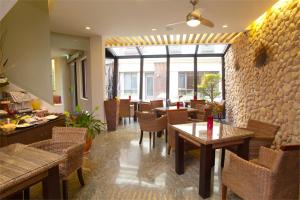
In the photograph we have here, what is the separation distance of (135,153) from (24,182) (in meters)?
2.60

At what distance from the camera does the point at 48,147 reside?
2420 millimetres

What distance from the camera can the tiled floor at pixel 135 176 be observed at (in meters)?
2.53

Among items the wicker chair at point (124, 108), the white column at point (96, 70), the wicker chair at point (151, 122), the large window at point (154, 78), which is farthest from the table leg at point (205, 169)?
the large window at point (154, 78)

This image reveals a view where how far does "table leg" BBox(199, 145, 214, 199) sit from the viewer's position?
2.35 meters

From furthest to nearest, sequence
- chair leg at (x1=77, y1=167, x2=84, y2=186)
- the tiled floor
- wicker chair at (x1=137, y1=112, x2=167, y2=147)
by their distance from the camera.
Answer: wicker chair at (x1=137, y1=112, x2=167, y2=147) → chair leg at (x1=77, y1=167, x2=84, y2=186) → the tiled floor

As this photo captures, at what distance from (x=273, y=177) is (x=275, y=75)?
2.71 metres

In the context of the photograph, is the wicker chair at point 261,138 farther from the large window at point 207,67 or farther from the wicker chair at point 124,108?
the large window at point 207,67

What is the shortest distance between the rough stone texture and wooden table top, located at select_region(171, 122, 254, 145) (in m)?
1.21

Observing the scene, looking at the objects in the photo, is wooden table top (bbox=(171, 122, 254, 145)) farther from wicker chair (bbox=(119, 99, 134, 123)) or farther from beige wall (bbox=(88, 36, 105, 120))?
wicker chair (bbox=(119, 99, 134, 123))

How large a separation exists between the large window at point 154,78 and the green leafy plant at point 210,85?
1654 mm

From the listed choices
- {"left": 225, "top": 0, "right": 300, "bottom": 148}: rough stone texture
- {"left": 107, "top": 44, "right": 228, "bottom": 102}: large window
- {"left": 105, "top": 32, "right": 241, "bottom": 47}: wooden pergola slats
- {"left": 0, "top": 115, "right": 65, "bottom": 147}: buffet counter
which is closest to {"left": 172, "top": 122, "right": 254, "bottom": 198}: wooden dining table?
{"left": 225, "top": 0, "right": 300, "bottom": 148}: rough stone texture

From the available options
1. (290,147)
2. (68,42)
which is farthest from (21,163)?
(68,42)

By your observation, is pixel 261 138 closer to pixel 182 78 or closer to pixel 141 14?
pixel 141 14

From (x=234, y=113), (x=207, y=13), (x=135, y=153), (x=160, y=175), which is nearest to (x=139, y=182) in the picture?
(x=160, y=175)
